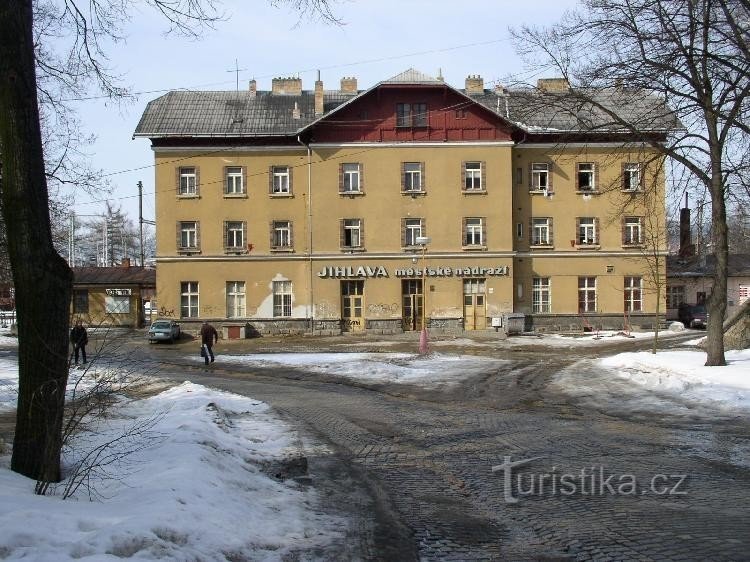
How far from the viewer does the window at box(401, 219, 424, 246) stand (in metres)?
40.0

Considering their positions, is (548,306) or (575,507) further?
(548,306)

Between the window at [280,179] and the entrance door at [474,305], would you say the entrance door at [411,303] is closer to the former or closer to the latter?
the entrance door at [474,305]

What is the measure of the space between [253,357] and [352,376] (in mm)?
8353

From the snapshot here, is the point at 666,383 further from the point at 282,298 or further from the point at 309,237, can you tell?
the point at 282,298

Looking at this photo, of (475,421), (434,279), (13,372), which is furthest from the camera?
(434,279)

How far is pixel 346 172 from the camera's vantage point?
A: 4009 cm

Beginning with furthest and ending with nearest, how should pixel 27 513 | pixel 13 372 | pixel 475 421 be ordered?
pixel 13 372, pixel 475 421, pixel 27 513

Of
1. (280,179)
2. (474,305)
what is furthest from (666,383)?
(280,179)

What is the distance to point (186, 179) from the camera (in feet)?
133

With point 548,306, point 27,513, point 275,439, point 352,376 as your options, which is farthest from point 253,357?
point 27,513

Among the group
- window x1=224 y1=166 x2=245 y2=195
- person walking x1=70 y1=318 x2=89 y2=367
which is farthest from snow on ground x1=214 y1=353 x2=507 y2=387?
window x1=224 y1=166 x2=245 y2=195

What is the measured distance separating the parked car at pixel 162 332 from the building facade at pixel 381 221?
6.40ft

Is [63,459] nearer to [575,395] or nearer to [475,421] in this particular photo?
[475,421]

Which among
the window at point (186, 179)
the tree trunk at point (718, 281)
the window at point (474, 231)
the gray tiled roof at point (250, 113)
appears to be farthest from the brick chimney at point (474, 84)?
the tree trunk at point (718, 281)
